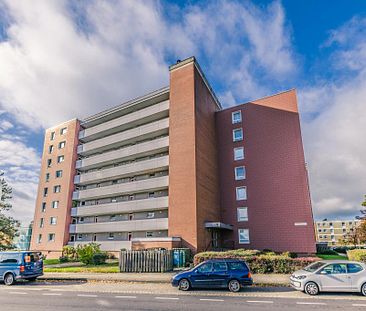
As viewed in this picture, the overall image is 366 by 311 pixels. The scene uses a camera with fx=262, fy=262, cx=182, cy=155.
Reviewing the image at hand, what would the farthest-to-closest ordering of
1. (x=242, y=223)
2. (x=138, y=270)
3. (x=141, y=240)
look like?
1. (x=242, y=223)
2. (x=141, y=240)
3. (x=138, y=270)

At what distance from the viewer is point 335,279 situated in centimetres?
1133

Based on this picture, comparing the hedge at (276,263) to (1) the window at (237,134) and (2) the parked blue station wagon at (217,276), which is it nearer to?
(2) the parked blue station wagon at (217,276)

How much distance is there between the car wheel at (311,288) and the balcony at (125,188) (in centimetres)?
1923

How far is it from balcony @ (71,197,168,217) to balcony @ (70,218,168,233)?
1.43m

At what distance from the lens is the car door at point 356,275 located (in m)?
11.1

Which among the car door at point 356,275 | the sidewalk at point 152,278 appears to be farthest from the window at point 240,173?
the car door at point 356,275

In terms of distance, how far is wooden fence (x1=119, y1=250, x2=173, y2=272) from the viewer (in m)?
18.8

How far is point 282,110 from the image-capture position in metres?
30.6

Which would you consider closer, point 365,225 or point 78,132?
point 365,225

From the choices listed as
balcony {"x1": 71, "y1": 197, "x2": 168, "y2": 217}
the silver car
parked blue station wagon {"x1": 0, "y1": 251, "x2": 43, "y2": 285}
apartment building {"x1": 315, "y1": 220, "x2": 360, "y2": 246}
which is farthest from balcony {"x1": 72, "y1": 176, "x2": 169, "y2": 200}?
apartment building {"x1": 315, "y1": 220, "x2": 360, "y2": 246}

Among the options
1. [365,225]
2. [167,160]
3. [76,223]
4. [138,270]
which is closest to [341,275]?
[138,270]

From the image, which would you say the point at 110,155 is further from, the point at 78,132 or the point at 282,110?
the point at 282,110

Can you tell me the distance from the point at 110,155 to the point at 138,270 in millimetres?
20896

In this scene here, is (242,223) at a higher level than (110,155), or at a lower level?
lower
